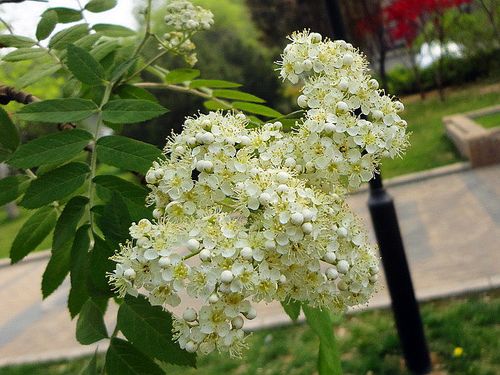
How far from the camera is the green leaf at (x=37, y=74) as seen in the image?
1.46m

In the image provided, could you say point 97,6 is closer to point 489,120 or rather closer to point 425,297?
point 425,297

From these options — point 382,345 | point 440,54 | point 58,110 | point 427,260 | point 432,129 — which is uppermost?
point 58,110

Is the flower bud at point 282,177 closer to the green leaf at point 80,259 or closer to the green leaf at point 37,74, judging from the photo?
the green leaf at point 80,259

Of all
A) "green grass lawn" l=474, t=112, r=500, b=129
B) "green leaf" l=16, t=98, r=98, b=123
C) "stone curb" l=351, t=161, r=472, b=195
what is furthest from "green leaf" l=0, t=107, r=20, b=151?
"green grass lawn" l=474, t=112, r=500, b=129

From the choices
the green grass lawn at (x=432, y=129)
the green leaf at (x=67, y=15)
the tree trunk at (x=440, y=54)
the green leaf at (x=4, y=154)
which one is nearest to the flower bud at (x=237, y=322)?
the green leaf at (x=4, y=154)

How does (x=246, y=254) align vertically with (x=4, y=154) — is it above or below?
below

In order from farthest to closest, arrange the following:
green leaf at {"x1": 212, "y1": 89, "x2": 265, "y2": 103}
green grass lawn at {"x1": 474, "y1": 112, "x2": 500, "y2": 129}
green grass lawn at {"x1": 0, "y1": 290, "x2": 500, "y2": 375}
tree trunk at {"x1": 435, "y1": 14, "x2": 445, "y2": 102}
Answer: tree trunk at {"x1": 435, "y1": 14, "x2": 445, "y2": 102}, green grass lawn at {"x1": 474, "y1": 112, "x2": 500, "y2": 129}, green grass lawn at {"x1": 0, "y1": 290, "x2": 500, "y2": 375}, green leaf at {"x1": 212, "y1": 89, "x2": 265, "y2": 103}

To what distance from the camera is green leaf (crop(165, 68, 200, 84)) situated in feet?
5.54

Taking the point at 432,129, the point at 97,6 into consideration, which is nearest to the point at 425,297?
the point at 97,6

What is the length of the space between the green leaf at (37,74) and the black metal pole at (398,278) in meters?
2.04

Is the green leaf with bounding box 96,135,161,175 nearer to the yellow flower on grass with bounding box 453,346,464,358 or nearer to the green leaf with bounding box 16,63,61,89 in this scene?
the green leaf with bounding box 16,63,61,89

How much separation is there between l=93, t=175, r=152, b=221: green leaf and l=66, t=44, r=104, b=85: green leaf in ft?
0.75

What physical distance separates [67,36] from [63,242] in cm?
60

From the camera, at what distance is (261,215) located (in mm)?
899
